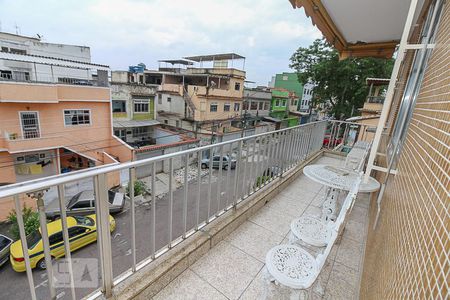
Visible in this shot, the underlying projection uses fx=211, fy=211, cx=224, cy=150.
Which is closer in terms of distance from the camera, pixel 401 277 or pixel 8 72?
pixel 401 277

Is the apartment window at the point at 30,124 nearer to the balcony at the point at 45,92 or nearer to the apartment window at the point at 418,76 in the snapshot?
the balcony at the point at 45,92

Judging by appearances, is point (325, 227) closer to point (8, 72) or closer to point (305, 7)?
point (305, 7)

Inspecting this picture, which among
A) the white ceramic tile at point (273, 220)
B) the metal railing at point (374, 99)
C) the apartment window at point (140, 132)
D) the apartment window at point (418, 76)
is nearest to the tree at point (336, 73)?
the metal railing at point (374, 99)

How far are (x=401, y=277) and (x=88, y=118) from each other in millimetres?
13136

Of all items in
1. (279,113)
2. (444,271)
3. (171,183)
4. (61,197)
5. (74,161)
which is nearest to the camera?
(444,271)

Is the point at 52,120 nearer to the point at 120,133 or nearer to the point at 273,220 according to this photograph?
the point at 120,133

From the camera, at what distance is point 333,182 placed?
8.05ft

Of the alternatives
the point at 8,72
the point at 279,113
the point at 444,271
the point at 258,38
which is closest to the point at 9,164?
the point at 8,72

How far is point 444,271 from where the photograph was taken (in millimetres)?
483

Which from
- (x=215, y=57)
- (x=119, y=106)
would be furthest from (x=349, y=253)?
(x=215, y=57)

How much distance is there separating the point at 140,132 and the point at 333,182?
1627 cm

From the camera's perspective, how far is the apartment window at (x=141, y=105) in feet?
51.9

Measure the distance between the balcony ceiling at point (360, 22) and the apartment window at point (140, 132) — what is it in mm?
15123

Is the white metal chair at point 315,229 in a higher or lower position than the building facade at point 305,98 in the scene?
lower
